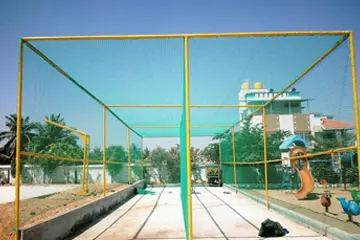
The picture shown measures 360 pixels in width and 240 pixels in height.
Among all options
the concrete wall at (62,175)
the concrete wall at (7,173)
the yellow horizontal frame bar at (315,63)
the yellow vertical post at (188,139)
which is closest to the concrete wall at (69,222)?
the concrete wall at (62,175)

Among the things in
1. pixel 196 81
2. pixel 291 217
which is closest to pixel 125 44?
pixel 196 81

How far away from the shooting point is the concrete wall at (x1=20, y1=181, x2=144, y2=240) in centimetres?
389

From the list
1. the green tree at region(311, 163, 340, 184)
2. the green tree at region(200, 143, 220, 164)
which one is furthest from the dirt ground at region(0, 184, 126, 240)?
the green tree at region(200, 143, 220, 164)

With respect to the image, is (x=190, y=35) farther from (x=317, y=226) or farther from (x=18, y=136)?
(x=317, y=226)

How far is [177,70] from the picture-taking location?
503 cm

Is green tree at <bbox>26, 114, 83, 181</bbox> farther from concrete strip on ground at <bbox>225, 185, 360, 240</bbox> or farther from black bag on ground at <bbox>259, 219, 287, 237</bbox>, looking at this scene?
concrete strip on ground at <bbox>225, 185, 360, 240</bbox>

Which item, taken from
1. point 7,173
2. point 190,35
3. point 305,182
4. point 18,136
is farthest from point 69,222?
point 7,173

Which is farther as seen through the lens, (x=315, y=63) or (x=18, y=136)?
(x=315, y=63)

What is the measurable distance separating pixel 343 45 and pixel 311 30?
442 mm

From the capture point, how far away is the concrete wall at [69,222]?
3.89 m

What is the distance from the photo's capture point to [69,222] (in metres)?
5.08

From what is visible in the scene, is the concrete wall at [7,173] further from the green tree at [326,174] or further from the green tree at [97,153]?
the green tree at [326,174]

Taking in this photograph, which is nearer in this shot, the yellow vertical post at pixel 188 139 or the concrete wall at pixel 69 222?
the yellow vertical post at pixel 188 139

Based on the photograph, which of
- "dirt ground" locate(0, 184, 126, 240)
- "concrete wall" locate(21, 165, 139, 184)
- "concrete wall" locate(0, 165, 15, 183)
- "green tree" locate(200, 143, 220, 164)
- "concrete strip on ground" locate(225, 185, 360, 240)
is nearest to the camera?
"concrete strip on ground" locate(225, 185, 360, 240)
